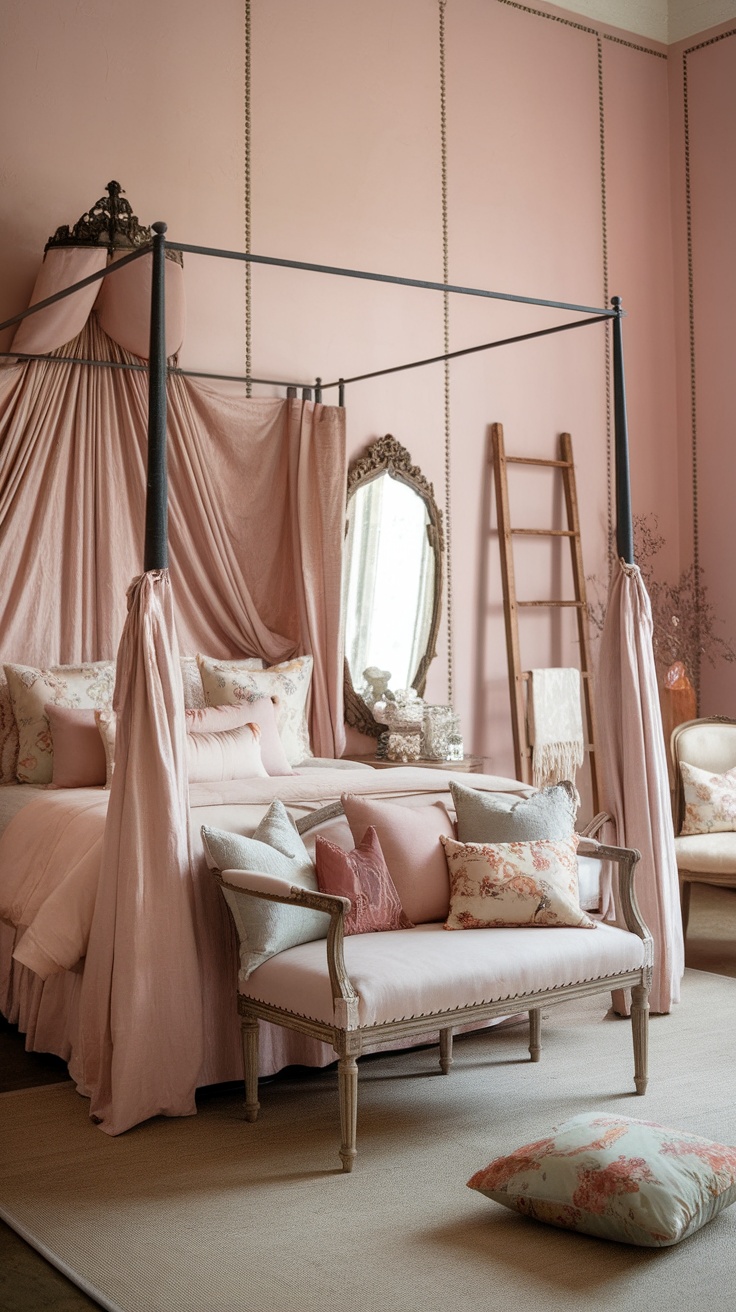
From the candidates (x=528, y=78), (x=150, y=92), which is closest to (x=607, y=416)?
(x=528, y=78)

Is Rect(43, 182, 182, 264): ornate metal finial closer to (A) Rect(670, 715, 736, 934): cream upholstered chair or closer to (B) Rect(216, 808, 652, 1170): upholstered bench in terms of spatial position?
(B) Rect(216, 808, 652, 1170): upholstered bench

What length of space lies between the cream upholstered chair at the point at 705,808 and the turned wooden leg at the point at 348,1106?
2.35 metres

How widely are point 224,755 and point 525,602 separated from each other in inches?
96.8

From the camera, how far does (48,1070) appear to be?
3.90 m

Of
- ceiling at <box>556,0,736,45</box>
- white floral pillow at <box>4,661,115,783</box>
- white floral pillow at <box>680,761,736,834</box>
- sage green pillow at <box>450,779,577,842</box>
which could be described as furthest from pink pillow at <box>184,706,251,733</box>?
ceiling at <box>556,0,736,45</box>

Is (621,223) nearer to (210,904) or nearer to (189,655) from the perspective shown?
(189,655)

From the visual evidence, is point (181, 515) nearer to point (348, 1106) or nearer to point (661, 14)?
point (348, 1106)

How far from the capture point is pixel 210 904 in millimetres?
3684

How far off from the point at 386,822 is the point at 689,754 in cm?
229

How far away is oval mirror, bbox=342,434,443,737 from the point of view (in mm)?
5910

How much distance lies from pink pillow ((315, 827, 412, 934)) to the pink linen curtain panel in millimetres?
1828

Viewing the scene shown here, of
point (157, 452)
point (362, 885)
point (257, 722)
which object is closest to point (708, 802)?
point (257, 722)

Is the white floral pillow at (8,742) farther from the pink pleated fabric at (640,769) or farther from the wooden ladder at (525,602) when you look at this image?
the wooden ladder at (525,602)

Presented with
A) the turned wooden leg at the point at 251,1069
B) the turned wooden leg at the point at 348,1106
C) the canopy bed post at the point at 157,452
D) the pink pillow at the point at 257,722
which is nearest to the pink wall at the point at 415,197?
the pink pillow at the point at 257,722
